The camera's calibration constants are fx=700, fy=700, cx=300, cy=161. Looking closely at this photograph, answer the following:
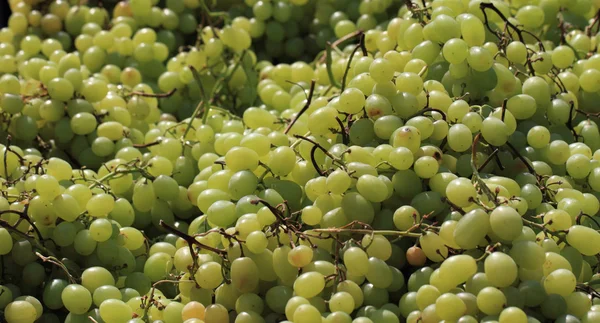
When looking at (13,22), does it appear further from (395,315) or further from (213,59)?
(395,315)

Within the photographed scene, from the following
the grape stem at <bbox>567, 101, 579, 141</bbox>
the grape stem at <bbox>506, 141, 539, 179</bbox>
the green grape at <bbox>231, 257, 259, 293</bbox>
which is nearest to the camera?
the green grape at <bbox>231, 257, 259, 293</bbox>

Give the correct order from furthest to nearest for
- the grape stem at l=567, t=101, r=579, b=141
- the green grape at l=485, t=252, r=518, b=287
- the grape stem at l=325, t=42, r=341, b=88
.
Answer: the grape stem at l=325, t=42, r=341, b=88 → the grape stem at l=567, t=101, r=579, b=141 → the green grape at l=485, t=252, r=518, b=287

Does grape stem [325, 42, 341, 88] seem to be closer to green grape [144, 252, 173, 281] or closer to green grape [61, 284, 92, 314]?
green grape [144, 252, 173, 281]

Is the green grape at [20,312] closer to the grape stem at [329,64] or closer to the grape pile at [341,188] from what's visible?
the grape pile at [341,188]

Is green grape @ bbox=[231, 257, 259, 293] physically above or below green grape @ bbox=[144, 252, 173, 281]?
above

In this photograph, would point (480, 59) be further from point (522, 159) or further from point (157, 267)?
point (157, 267)

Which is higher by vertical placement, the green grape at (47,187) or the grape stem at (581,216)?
the grape stem at (581,216)

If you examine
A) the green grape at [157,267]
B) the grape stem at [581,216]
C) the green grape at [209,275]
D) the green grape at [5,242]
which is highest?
the grape stem at [581,216]

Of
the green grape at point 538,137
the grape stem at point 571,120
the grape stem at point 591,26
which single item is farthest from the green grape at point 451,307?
the grape stem at point 591,26

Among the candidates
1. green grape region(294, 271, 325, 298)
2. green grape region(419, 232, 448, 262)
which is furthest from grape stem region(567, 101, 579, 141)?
green grape region(294, 271, 325, 298)

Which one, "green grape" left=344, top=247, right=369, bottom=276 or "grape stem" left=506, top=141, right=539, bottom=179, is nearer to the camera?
"green grape" left=344, top=247, right=369, bottom=276
